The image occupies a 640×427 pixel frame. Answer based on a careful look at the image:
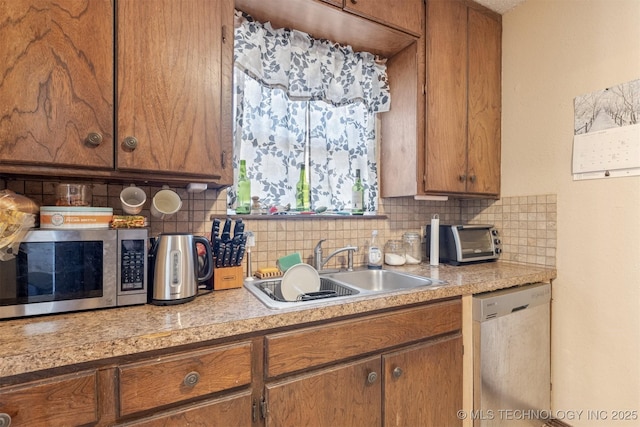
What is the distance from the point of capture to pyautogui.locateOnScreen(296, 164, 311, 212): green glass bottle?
1.78 m

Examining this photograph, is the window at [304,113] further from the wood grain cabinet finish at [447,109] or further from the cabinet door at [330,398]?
the cabinet door at [330,398]

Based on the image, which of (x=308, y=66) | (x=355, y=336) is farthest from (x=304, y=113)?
(x=355, y=336)

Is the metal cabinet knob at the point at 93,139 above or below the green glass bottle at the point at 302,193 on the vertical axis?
above

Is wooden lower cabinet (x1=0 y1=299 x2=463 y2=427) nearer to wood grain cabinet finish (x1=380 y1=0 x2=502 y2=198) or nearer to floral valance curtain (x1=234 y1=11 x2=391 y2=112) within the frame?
wood grain cabinet finish (x1=380 y1=0 x2=502 y2=198)

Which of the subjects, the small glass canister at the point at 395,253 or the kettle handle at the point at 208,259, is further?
the small glass canister at the point at 395,253

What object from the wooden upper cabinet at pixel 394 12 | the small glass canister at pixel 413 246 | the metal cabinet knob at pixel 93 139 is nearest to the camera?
the metal cabinet knob at pixel 93 139

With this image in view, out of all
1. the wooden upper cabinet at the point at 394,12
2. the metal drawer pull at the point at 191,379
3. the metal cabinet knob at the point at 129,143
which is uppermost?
the wooden upper cabinet at the point at 394,12

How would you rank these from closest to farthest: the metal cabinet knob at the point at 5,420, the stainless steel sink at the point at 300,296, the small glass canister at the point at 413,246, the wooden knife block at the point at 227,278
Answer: the metal cabinet knob at the point at 5,420
the stainless steel sink at the point at 300,296
the wooden knife block at the point at 227,278
the small glass canister at the point at 413,246

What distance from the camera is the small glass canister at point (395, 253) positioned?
72.9 inches

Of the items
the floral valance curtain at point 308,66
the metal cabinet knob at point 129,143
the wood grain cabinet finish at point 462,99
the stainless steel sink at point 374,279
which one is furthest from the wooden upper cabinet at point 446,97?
the metal cabinet knob at point 129,143

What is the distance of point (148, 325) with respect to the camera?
2.80ft

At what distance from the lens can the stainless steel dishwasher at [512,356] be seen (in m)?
1.38

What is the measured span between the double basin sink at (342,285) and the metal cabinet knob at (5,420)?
0.64 m

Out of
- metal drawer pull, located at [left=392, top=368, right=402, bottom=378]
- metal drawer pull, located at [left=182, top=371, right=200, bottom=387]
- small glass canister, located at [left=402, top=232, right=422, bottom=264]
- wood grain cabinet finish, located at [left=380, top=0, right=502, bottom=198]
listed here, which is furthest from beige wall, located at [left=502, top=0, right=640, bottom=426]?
metal drawer pull, located at [left=182, top=371, right=200, bottom=387]
